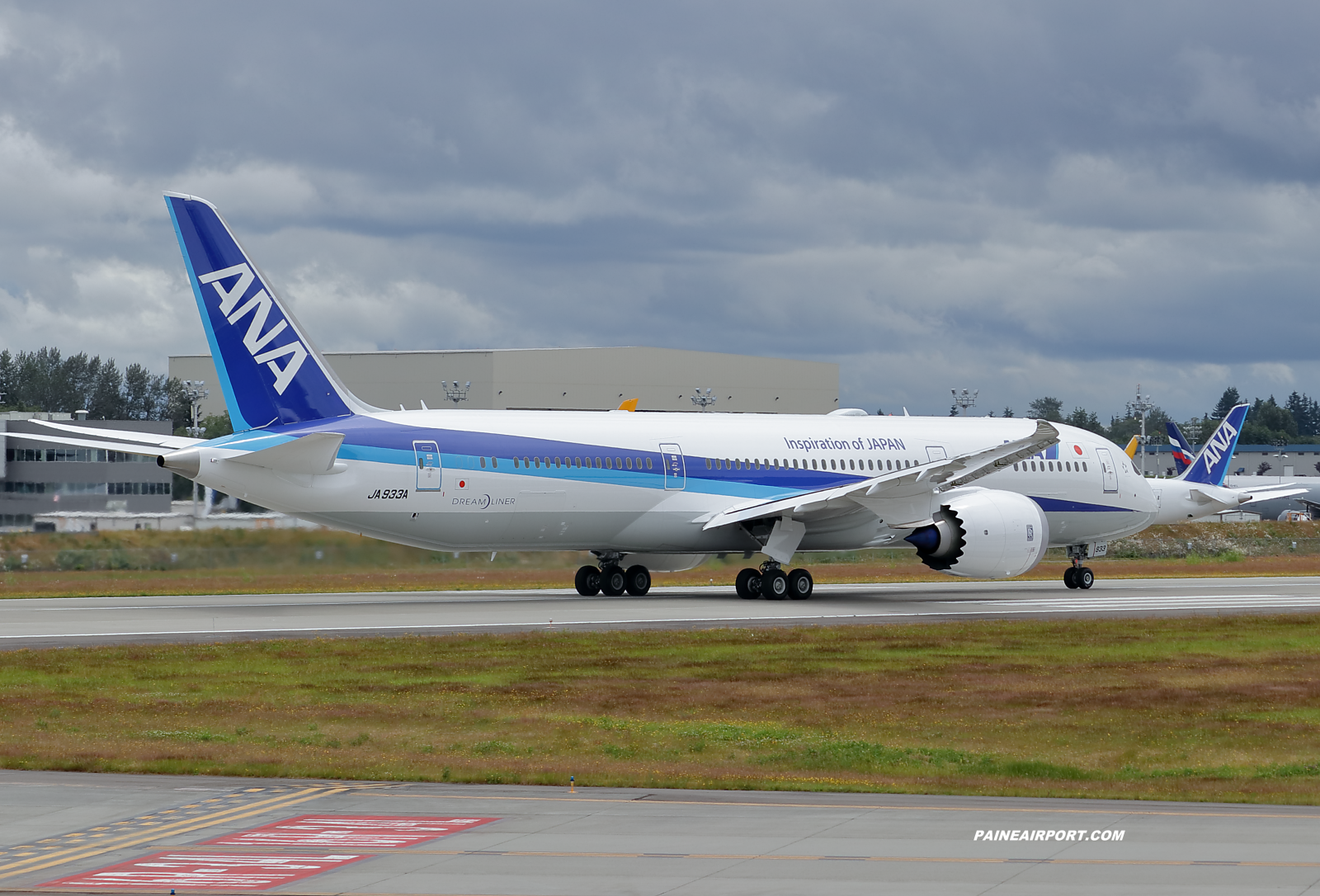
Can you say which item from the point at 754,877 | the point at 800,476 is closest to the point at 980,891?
the point at 754,877

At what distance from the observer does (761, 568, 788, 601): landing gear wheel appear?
36.6 m

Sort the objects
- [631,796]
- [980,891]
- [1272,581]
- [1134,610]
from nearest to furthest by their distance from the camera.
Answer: [980,891] < [631,796] < [1134,610] < [1272,581]

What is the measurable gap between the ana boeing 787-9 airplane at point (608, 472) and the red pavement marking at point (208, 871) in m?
20.4

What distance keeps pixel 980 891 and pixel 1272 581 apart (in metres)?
41.9

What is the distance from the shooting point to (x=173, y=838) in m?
10.9

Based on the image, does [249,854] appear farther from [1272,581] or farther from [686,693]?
[1272,581]

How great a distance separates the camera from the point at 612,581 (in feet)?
125

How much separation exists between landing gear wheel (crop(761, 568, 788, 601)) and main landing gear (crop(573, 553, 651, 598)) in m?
3.14

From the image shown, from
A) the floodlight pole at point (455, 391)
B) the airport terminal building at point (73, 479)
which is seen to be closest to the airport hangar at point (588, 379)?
the floodlight pole at point (455, 391)

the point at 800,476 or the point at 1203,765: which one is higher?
the point at 800,476

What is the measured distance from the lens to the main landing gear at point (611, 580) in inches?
1499

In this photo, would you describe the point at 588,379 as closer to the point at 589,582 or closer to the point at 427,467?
the point at 589,582

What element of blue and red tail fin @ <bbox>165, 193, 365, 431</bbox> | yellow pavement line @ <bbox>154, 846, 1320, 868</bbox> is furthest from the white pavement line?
yellow pavement line @ <bbox>154, 846, 1320, 868</bbox>

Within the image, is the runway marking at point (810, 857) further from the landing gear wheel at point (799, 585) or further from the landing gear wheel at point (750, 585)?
the landing gear wheel at point (750, 585)
